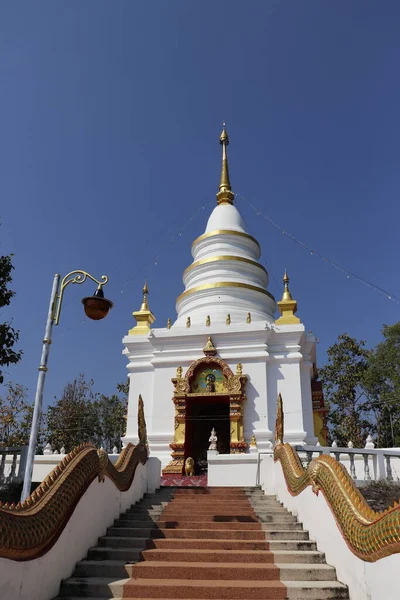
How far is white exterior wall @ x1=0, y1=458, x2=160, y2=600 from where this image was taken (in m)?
4.63

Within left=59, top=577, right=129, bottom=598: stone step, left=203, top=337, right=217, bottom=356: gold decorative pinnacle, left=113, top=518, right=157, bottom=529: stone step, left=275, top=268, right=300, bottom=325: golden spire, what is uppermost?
left=275, top=268, right=300, bottom=325: golden spire

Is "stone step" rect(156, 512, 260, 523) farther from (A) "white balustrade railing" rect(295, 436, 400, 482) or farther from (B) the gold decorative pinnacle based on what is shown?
(B) the gold decorative pinnacle

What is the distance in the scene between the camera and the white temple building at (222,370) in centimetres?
1598

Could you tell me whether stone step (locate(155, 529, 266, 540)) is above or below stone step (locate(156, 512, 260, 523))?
below

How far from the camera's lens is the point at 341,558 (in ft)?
18.4

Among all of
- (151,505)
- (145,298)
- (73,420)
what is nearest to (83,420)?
(73,420)

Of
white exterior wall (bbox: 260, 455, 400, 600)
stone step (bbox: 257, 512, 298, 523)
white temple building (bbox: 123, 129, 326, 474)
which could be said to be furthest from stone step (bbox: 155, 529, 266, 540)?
white temple building (bbox: 123, 129, 326, 474)

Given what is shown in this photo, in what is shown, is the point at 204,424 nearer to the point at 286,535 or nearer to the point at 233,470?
the point at 233,470

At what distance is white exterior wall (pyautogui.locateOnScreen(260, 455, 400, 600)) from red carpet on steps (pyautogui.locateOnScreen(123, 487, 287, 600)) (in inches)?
28.5

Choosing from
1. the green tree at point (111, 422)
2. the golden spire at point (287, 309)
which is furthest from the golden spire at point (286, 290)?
the green tree at point (111, 422)

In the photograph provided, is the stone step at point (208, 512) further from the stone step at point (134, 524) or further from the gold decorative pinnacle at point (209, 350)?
the gold decorative pinnacle at point (209, 350)

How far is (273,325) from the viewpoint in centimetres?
1767

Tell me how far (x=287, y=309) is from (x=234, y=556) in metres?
13.2

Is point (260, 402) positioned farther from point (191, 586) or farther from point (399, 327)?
point (399, 327)
